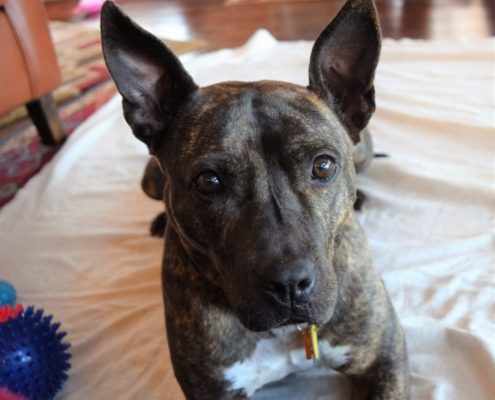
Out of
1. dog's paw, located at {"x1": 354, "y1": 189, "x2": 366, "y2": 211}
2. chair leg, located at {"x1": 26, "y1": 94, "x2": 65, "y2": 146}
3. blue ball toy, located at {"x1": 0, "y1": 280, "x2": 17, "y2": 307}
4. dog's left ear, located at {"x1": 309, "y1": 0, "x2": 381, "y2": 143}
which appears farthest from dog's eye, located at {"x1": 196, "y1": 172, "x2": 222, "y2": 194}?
chair leg, located at {"x1": 26, "y1": 94, "x2": 65, "y2": 146}

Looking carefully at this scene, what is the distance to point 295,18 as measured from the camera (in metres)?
5.58

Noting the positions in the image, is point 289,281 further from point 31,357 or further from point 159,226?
point 159,226

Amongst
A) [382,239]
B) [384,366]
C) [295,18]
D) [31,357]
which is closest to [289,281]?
[384,366]

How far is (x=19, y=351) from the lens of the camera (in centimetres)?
171

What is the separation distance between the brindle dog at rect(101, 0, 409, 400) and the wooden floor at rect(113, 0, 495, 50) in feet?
10.9

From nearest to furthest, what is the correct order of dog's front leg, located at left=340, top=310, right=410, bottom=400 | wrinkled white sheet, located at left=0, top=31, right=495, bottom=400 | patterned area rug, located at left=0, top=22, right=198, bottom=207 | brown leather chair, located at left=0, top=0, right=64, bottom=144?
dog's front leg, located at left=340, top=310, right=410, bottom=400
wrinkled white sheet, located at left=0, top=31, right=495, bottom=400
brown leather chair, located at left=0, top=0, right=64, bottom=144
patterned area rug, located at left=0, top=22, right=198, bottom=207

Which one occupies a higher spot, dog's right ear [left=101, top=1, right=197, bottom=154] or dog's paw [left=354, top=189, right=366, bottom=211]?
dog's right ear [left=101, top=1, right=197, bottom=154]

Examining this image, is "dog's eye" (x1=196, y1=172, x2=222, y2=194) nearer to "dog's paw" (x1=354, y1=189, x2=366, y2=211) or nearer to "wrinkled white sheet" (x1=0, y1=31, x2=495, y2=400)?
"wrinkled white sheet" (x1=0, y1=31, x2=495, y2=400)

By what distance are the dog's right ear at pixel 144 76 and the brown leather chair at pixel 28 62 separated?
5.82ft

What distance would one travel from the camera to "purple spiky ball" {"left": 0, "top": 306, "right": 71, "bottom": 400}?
5.53ft

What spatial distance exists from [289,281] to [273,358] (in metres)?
0.50

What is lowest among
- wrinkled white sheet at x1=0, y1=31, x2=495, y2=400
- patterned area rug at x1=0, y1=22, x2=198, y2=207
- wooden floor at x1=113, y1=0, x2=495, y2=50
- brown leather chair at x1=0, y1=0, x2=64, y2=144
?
wooden floor at x1=113, y1=0, x2=495, y2=50

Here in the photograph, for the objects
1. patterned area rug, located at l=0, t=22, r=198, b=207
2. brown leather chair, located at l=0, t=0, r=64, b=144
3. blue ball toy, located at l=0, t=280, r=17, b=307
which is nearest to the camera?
blue ball toy, located at l=0, t=280, r=17, b=307

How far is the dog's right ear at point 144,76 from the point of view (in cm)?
147
